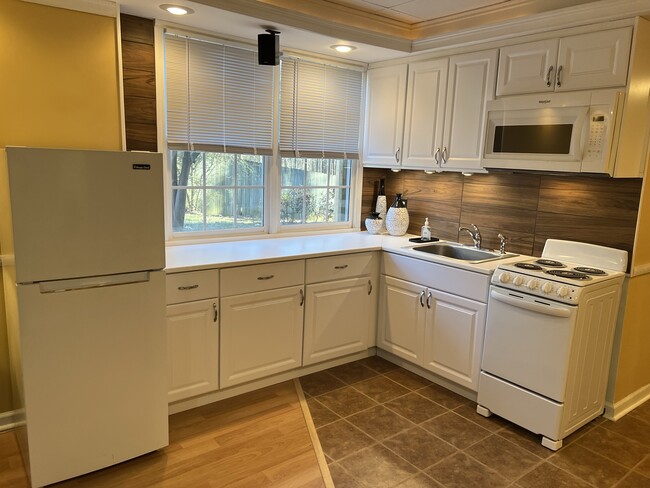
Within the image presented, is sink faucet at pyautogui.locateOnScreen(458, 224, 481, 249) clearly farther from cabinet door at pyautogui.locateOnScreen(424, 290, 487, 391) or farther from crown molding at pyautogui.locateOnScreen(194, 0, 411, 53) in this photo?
crown molding at pyautogui.locateOnScreen(194, 0, 411, 53)

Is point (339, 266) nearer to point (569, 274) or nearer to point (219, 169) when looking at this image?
point (219, 169)

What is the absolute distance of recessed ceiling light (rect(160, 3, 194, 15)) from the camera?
8.49 feet

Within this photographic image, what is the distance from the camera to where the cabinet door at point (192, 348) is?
2664 mm

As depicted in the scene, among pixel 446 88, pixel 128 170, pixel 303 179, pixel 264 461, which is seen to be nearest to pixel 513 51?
pixel 446 88

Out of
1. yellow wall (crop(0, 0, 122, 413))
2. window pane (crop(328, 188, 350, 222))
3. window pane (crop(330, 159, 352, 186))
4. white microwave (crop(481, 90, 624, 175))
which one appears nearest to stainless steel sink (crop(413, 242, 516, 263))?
white microwave (crop(481, 90, 624, 175))

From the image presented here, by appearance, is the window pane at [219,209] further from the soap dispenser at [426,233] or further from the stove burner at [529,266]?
the stove burner at [529,266]

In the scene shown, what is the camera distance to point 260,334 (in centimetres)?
302

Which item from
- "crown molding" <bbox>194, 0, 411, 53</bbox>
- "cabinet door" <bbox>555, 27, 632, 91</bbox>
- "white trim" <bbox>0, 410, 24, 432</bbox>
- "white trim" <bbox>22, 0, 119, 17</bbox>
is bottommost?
"white trim" <bbox>0, 410, 24, 432</bbox>

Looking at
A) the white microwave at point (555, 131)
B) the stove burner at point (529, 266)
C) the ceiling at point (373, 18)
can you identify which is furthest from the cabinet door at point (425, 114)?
the stove burner at point (529, 266)

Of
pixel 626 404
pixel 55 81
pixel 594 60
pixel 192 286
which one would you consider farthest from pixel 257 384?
pixel 594 60

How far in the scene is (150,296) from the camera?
225 centimetres

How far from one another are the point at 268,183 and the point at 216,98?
0.72m

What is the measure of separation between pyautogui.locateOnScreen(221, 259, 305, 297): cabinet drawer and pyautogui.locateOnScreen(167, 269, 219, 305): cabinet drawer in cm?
6

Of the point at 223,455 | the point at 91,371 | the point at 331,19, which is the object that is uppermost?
the point at 331,19
